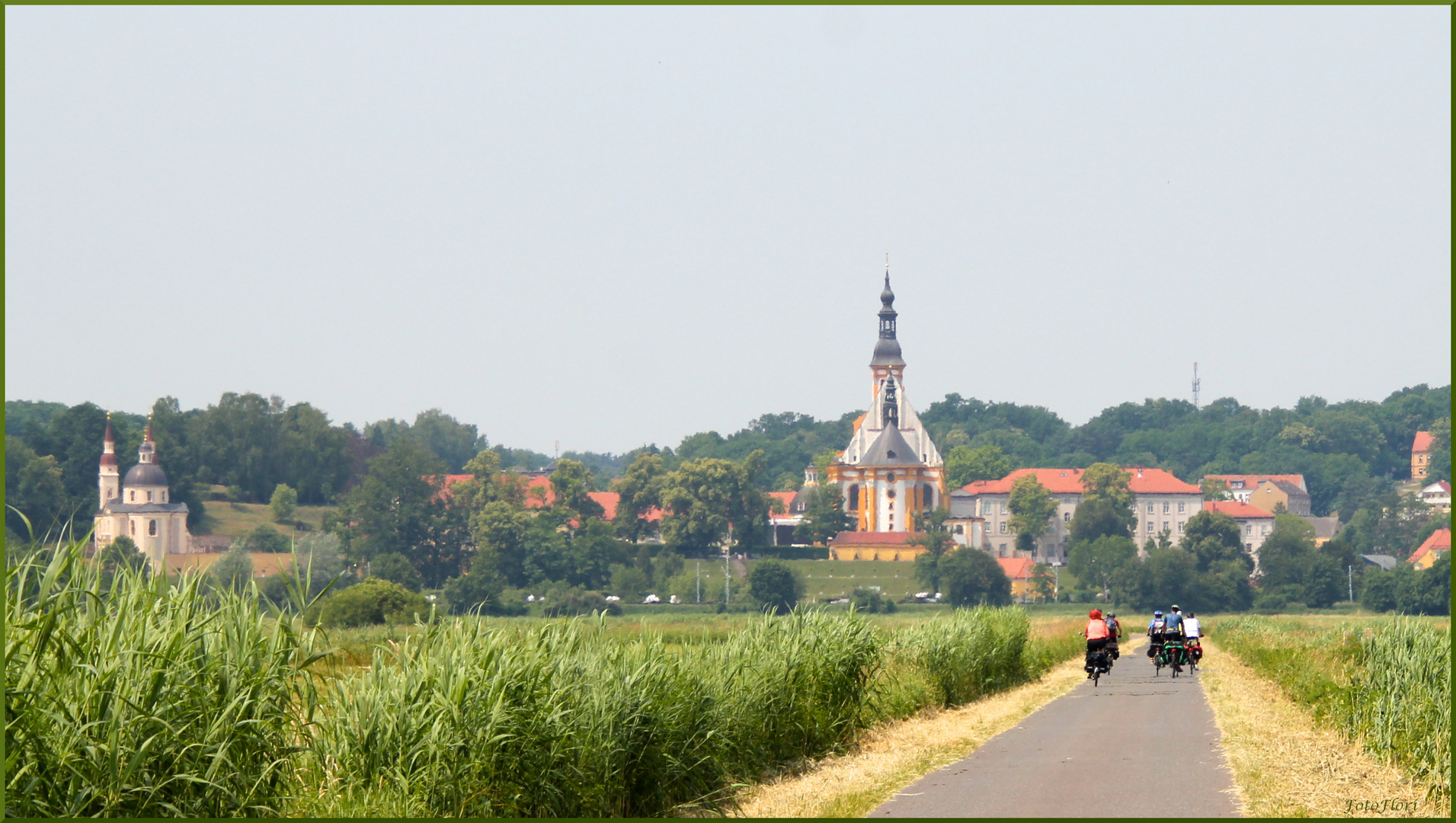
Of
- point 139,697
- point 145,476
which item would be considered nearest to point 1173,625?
point 139,697

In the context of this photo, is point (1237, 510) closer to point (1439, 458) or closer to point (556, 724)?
point (1439, 458)

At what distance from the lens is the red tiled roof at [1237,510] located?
15125cm

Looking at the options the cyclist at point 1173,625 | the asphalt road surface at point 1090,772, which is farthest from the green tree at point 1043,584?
the asphalt road surface at point 1090,772

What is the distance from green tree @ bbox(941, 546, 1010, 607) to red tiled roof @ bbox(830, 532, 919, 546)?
17604mm

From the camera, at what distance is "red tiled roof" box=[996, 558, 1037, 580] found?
133387 millimetres

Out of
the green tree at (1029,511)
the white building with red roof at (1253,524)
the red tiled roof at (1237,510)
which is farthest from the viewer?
the green tree at (1029,511)

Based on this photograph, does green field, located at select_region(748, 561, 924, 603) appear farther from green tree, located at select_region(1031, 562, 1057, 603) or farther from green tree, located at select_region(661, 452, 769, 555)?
green tree, located at select_region(1031, 562, 1057, 603)

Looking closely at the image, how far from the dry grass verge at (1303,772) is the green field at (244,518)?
110022mm

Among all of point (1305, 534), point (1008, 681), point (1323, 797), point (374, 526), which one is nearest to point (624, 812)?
point (1323, 797)

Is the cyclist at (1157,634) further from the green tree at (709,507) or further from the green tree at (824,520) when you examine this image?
the green tree at (824,520)

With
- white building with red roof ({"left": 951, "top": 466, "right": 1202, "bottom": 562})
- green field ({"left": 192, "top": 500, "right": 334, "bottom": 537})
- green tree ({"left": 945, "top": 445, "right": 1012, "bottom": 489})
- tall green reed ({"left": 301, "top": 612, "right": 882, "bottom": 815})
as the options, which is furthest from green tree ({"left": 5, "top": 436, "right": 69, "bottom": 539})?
green tree ({"left": 945, "top": 445, "right": 1012, "bottom": 489})

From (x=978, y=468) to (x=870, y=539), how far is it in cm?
3917

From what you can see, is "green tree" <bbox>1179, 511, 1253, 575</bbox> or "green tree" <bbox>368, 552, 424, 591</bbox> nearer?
"green tree" <bbox>368, 552, 424, 591</bbox>

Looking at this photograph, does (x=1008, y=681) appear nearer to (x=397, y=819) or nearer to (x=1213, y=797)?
(x=1213, y=797)
